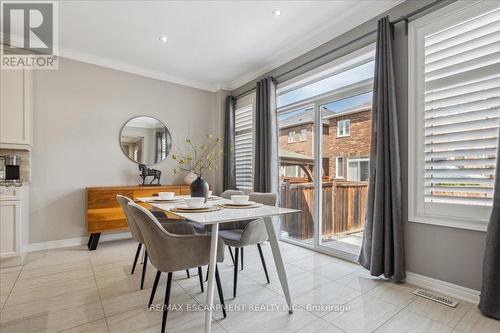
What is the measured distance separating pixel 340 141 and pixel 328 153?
220mm

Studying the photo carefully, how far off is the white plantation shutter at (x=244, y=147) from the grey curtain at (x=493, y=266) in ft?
10.3

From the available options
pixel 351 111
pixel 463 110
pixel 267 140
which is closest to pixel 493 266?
pixel 463 110

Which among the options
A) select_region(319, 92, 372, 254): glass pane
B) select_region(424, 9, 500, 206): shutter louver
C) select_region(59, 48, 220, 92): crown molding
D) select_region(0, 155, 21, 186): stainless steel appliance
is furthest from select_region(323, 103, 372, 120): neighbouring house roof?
select_region(0, 155, 21, 186): stainless steel appliance

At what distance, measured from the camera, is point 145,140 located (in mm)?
4297

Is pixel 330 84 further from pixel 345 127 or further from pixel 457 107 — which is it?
pixel 457 107

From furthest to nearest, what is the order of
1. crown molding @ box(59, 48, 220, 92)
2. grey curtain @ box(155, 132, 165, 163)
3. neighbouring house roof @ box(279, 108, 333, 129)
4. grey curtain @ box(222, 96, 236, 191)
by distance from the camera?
grey curtain @ box(222, 96, 236, 191)
grey curtain @ box(155, 132, 165, 163)
crown molding @ box(59, 48, 220, 92)
neighbouring house roof @ box(279, 108, 333, 129)

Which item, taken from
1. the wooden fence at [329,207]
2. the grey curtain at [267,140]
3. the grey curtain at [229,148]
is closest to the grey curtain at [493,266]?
the wooden fence at [329,207]

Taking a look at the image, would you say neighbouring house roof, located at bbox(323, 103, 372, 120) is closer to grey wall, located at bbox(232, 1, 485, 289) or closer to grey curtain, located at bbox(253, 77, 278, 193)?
grey wall, located at bbox(232, 1, 485, 289)

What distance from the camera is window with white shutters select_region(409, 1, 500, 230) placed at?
6.51ft

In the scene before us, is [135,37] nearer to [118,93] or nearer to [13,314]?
[118,93]

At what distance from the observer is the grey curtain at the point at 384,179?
2.40 meters

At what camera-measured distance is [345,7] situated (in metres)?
2.69

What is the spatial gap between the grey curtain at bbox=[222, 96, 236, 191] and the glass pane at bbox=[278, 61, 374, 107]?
1.14m

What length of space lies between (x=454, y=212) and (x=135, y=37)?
12.9ft
